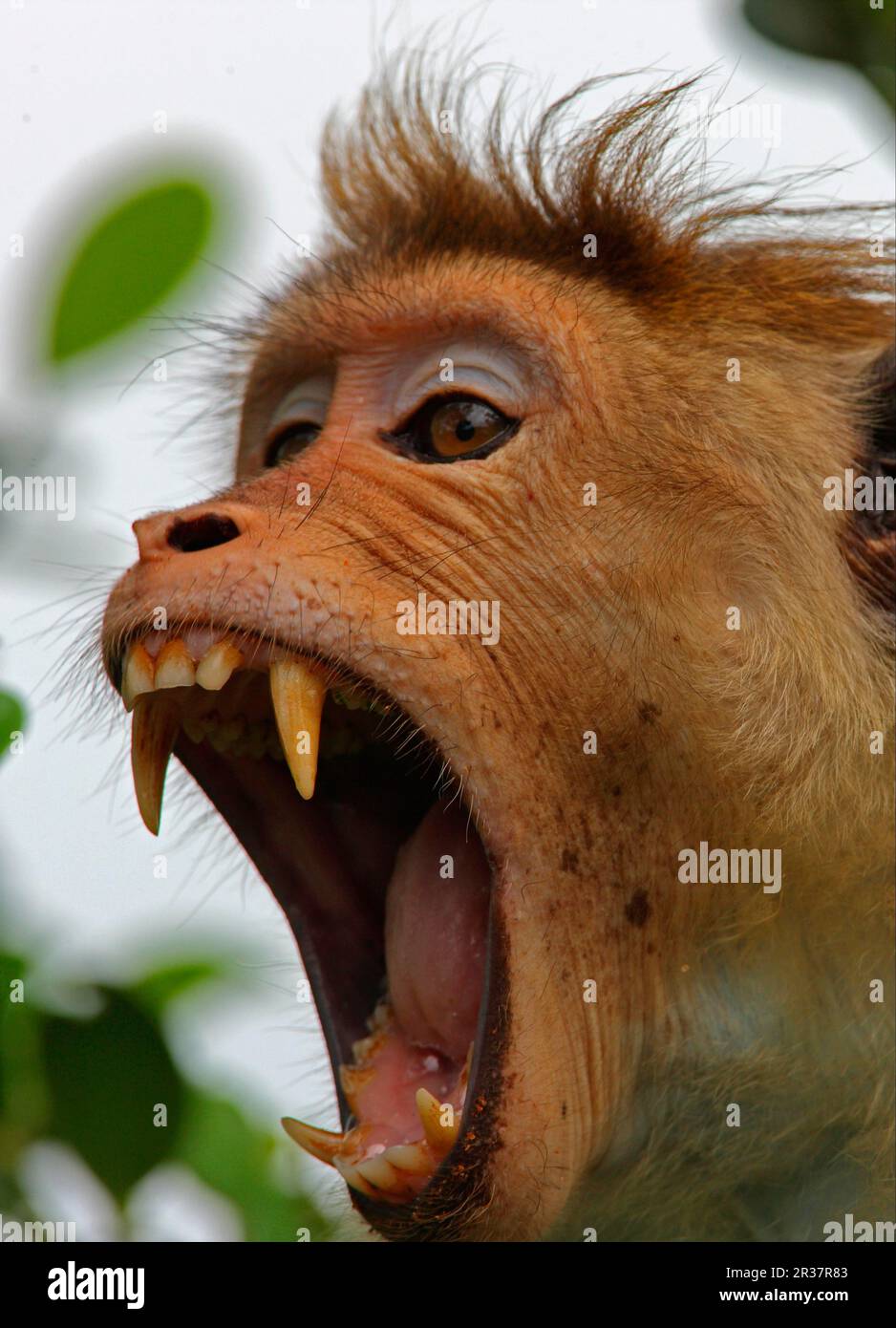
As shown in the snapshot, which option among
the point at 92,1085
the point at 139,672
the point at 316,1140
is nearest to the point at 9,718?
the point at 139,672

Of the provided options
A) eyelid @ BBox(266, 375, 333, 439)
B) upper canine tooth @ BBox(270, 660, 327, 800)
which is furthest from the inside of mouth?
eyelid @ BBox(266, 375, 333, 439)

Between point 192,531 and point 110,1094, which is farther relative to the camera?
point 110,1094

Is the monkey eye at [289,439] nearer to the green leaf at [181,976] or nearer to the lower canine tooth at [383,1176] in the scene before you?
the green leaf at [181,976]

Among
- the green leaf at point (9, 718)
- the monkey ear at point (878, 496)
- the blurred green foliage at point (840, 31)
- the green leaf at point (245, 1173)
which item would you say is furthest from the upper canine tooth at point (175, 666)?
the blurred green foliage at point (840, 31)

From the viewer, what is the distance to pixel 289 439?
4566mm

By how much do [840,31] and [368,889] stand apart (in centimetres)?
241

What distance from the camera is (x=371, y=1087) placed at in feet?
13.1

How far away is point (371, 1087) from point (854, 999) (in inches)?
45.2

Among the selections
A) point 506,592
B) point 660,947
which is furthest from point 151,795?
point 660,947

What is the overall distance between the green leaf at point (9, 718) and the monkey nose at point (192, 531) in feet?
1.37

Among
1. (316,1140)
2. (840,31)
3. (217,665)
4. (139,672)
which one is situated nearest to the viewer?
(217,665)

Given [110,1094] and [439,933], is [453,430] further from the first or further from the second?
[110,1094]

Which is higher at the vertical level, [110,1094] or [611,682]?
[611,682]

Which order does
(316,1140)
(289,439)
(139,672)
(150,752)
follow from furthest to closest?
(289,439)
(150,752)
(316,1140)
(139,672)
